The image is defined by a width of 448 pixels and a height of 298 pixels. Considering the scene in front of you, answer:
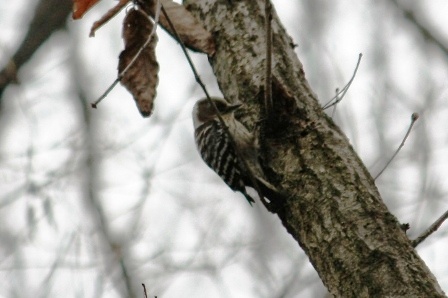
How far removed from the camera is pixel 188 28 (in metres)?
3.74

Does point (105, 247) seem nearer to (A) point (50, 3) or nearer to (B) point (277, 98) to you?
(A) point (50, 3)

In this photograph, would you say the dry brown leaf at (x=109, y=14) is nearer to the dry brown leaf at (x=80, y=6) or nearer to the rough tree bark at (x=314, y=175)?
the dry brown leaf at (x=80, y=6)

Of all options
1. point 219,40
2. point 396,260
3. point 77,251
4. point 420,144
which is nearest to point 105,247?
point 77,251

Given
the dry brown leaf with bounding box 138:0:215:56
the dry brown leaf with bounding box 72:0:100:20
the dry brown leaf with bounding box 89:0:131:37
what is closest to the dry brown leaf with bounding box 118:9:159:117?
the dry brown leaf with bounding box 89:0:131:37

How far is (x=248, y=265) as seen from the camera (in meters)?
9.81

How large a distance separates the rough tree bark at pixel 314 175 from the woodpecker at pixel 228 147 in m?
0.08

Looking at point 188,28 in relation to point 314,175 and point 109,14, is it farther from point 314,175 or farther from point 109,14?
point 314,175

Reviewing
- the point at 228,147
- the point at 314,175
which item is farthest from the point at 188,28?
the point at 228,147

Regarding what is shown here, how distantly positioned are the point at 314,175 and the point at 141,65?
2.90 feet

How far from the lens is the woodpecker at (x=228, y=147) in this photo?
3.56 metres

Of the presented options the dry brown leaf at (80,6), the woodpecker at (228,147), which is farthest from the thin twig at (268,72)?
the dry brown leaf at (80,6)

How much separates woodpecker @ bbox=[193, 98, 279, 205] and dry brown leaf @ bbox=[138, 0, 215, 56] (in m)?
0.31

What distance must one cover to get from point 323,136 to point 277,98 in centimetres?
27

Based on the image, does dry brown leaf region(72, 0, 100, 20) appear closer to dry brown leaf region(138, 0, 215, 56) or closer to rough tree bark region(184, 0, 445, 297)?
dry brown leaf region(138, 0, 215, 56)
